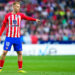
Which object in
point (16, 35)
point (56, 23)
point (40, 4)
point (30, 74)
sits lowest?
point (30, 74)

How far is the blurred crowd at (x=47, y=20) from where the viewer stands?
2403cm

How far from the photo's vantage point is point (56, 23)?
2548cm

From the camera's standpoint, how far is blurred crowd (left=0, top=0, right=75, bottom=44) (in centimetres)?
2403

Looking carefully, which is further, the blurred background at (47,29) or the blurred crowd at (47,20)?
the blurred crowd at (47,20)

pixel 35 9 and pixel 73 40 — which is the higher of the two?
pixel 35 9

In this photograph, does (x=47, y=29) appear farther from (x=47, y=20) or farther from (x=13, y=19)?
(x=13, y=19)

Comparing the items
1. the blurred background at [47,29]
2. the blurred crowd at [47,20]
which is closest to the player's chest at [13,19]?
the blurred background at [47,29]

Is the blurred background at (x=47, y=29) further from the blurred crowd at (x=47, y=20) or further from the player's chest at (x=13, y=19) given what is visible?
the player's chest at (x=13, y=19)

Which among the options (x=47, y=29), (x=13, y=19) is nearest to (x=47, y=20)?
(x=47, y=29)

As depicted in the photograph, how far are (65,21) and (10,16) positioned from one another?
1516cm

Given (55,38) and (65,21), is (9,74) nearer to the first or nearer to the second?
(55,38)

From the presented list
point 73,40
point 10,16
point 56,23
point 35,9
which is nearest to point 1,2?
point 35,9

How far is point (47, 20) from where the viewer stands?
2555 cm

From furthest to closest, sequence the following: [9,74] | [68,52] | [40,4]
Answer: [40,4], [68,52], [9,74]
